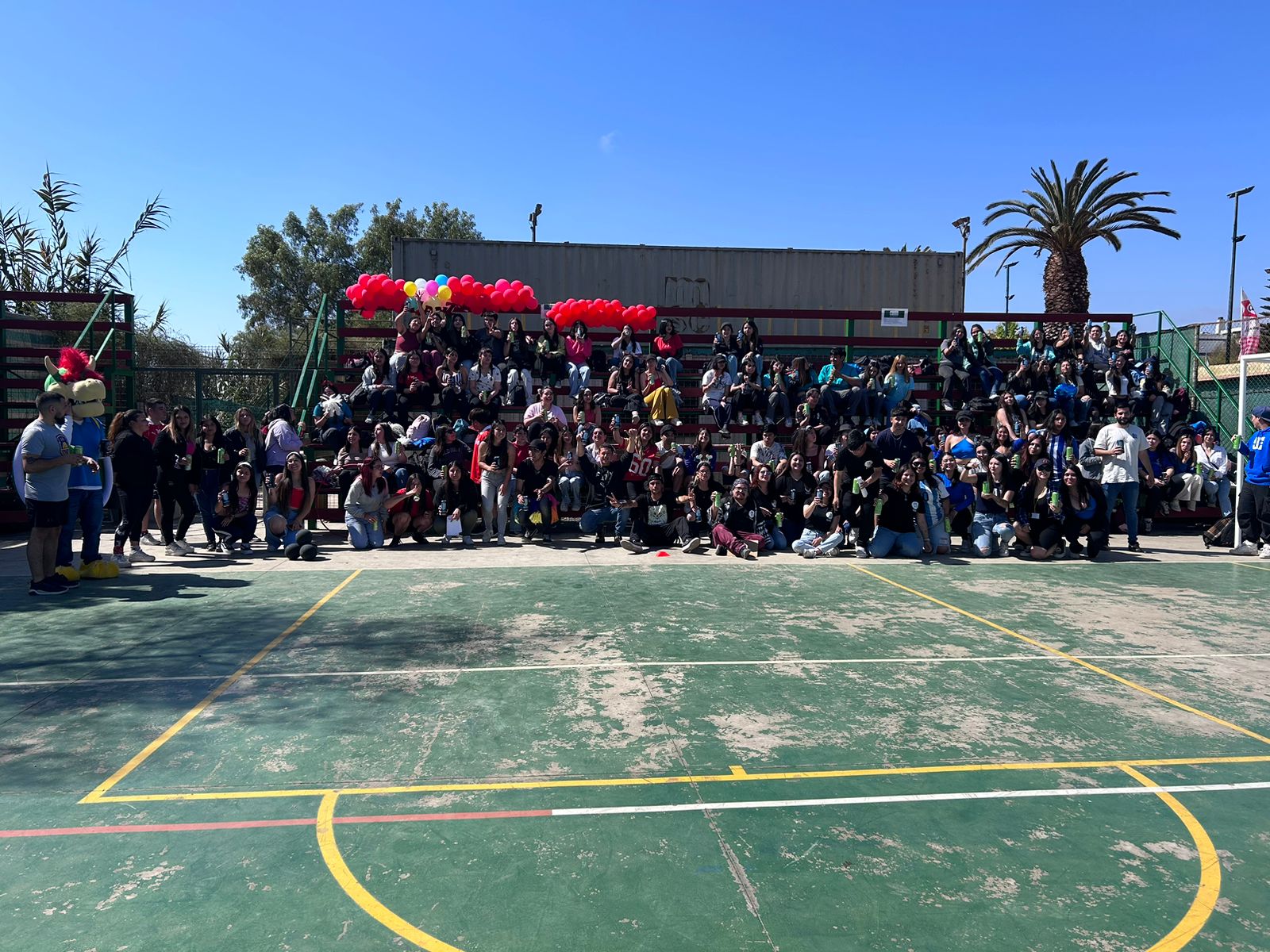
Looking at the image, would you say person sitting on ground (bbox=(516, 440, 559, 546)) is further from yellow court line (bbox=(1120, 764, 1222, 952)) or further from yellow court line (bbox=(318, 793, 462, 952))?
yellow court line (bbox=(1120, 764, 1222, 952))

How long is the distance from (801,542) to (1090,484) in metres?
4.21

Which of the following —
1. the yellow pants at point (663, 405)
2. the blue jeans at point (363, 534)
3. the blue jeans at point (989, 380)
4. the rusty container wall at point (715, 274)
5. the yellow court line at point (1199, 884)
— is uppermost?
the rusty container wall at point (715, 274)

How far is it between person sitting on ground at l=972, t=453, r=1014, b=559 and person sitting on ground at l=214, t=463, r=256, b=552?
10503 millimetres

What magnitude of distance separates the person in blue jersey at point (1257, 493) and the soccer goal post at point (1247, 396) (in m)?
0.08

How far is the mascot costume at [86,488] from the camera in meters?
9.53

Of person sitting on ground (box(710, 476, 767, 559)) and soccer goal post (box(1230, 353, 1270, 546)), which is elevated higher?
soccer goal post (box(1230, 353, 1270, 546))

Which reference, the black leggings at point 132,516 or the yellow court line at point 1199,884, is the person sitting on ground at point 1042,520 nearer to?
the yellow court line at point 1199,884

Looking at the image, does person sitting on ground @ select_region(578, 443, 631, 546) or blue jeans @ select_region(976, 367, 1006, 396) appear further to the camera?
blue jeans @ select_region(976, 367, 1006, 396)

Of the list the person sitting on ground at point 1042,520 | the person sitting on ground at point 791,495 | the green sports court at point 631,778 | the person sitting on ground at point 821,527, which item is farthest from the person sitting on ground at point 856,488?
the green sports court at point 631,778

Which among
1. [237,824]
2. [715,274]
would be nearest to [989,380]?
[715,274]

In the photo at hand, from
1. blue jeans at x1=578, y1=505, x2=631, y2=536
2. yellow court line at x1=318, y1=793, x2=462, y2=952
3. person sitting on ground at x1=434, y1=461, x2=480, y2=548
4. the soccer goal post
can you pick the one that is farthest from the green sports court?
the soccer goal post

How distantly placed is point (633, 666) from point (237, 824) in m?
3.13

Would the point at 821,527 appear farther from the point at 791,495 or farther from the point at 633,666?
the point at 633,666

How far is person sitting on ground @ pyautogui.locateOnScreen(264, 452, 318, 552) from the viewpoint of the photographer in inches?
474
